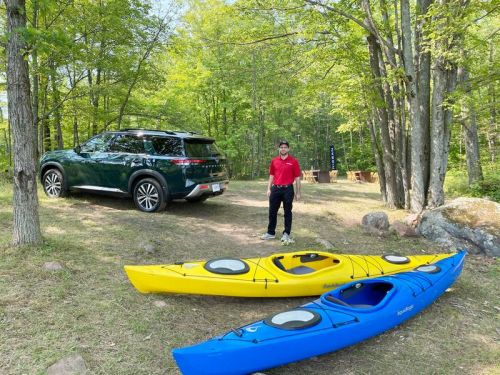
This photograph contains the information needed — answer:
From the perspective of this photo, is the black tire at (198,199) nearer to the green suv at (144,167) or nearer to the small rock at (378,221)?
the green suv at (144,167)

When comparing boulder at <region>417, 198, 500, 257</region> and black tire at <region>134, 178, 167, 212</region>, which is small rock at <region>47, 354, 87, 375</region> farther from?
boulder at <region>417, 198, 500, 257</region>

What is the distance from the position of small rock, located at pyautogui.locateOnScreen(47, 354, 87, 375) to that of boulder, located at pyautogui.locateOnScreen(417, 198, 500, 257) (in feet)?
21.3

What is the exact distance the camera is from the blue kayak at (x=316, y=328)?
9.25 ft

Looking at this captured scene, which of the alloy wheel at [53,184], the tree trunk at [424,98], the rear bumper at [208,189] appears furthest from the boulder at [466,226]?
the alloy wheel at [53,184]

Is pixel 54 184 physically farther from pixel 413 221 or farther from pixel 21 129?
pixel 413 221

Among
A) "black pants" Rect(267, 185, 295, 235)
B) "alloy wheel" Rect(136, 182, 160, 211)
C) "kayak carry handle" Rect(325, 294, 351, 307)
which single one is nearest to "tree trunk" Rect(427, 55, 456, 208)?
"black pants" Rect(267, 185, 295, 235)

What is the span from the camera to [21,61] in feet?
16.2

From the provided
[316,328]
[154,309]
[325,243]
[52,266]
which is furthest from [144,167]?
[316,328]

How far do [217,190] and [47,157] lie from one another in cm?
430

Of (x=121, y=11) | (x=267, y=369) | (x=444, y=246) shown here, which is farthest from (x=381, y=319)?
(x=121, y=11)

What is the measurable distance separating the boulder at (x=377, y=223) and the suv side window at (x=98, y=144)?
613 centimetres

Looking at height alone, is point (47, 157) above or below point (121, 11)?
below

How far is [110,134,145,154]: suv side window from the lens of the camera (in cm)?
824

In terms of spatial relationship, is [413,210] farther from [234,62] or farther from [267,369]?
[234,62]
